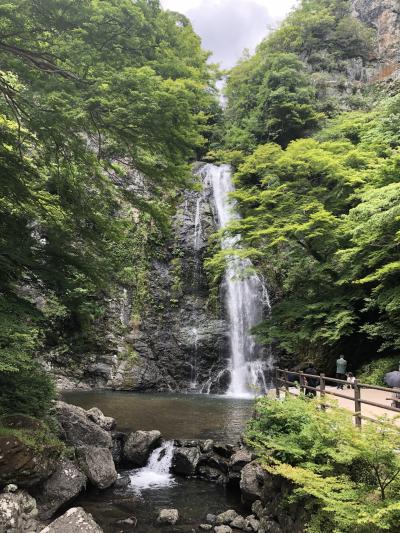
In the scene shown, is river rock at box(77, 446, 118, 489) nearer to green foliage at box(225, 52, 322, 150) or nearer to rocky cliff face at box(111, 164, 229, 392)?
rocky cliff face at box(111, 164, 229, 392)

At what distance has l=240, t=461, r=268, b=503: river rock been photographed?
26.0 feet

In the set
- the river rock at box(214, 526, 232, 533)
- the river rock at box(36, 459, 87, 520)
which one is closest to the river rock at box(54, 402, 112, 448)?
the river rock at box(36, 459, 87, 520)

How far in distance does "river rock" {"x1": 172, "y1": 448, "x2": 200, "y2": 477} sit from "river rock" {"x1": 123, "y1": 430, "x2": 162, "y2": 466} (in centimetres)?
71

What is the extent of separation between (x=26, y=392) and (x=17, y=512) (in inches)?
97.7

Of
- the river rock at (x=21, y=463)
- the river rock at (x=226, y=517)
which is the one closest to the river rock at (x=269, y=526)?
the river rock at (x=226, y=517)

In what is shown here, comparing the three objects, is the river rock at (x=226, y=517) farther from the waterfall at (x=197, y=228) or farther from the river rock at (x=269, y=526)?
the waterfall at (x=197, y=228)

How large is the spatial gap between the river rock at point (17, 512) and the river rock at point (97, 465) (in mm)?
1829

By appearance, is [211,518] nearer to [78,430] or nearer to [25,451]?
[25,451]

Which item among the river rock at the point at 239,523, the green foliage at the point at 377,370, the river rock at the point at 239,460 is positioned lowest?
the river rock at the point at 239,523

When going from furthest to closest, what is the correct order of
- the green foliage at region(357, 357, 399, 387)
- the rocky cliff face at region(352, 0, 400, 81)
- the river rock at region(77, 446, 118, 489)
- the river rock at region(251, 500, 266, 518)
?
the rocky cliff face at region(352, 0, 400, 81), the green foliage at region(357, 357, 399, 387), the river rock at region(77, 446, 118, 489), the river rock at region(251, 500, 266, 518)

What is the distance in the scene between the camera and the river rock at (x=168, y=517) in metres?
7.39

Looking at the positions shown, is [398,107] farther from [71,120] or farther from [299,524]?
[299,524]

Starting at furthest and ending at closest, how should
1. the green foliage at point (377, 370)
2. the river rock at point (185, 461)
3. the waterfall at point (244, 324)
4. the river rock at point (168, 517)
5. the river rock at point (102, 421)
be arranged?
the waterfall at point (244, 324) → the green foliage at point (377, 370) → the river rock at point (102, 421) → the river rock at point (185, 461) → the river rock at point (168, 517)

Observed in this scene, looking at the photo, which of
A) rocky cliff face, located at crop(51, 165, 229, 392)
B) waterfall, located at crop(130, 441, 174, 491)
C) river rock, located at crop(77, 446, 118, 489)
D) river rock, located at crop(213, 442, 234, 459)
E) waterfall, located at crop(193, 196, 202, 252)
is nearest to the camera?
river rock, located at crop(77, 446, 118, 489)
